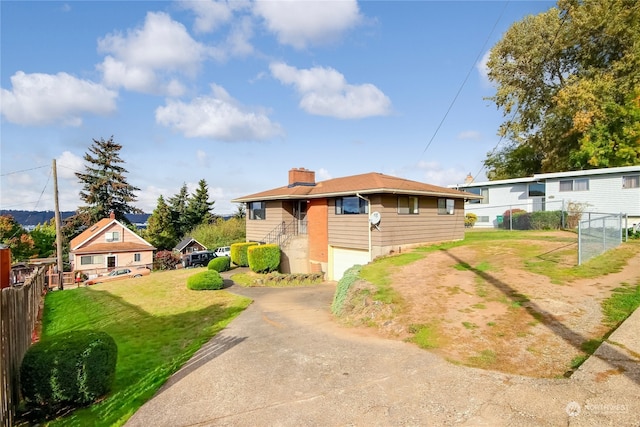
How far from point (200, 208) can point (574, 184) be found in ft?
170

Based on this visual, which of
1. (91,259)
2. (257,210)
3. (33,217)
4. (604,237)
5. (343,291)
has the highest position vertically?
(257,210)

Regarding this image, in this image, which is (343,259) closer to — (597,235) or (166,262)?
(597,235)

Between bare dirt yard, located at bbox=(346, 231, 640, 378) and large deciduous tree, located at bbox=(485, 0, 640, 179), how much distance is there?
1965 centimetres

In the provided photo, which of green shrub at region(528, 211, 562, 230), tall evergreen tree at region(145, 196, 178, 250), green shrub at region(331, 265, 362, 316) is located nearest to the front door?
tall evergreen tree at region(145, 196, 178, 250)

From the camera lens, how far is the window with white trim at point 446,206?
2189cm

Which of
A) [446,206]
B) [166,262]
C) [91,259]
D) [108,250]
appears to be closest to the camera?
[446,206]

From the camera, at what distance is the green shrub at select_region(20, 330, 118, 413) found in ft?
18.9

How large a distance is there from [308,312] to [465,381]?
7220 millimetres

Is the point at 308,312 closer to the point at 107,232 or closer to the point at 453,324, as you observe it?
the point at 453,324

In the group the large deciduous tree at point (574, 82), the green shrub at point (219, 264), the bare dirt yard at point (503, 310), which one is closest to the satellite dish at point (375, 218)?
the bare dirt yard at point (503, 310)

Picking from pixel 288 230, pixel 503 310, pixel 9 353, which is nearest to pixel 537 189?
pixel 288 230

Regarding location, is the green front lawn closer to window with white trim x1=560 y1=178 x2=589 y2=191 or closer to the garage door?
the garage door

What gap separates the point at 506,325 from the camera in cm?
839

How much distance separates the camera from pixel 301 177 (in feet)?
84.5
